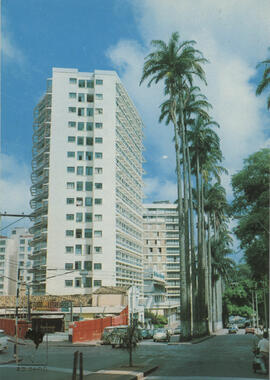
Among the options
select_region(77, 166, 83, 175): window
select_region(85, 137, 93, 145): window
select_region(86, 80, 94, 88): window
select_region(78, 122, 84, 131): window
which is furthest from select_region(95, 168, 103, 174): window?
select_region(86, 80, 94, 88): window

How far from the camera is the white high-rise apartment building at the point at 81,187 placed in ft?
232

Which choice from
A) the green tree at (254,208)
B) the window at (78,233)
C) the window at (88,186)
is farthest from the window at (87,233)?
the green tree at (254,208)

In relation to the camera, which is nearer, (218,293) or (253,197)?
(253,197)

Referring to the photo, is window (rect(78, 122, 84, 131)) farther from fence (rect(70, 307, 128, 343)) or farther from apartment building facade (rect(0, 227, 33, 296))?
apartment building facade (rect(0, 227, 33, 296))

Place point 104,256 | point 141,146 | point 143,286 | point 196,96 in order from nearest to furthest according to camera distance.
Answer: point 196,96 < point 104,256 < point 143,286 < point 141,146

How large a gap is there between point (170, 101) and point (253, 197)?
559 inches

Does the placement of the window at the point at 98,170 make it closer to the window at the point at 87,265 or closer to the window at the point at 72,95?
the window at the point at 72,95

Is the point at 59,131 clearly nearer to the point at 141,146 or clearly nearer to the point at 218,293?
the point at 141,146

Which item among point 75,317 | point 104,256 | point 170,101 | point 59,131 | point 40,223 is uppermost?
point 59,131

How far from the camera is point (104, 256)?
70562 millimetres

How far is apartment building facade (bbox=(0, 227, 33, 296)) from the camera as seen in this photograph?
134750 mm

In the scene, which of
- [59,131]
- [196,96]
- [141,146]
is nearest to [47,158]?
[59,131]

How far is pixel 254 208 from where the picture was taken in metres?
34.5

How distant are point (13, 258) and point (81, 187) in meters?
77.2
